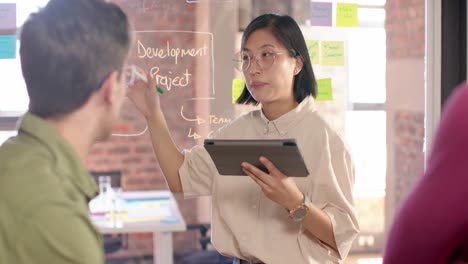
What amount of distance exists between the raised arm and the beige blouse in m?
0.14

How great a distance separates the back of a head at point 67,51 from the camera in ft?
3.55

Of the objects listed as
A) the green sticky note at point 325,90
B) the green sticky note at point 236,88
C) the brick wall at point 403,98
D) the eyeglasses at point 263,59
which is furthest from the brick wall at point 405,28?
the eyeglasses at point 263,59

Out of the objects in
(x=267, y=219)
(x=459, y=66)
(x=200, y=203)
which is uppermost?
(x=459, y=66)

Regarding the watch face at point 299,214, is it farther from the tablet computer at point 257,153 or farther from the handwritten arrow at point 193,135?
the handwritten arrow at point 193,135

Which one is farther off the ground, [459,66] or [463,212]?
[459,66]

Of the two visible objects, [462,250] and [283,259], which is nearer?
[462,250]

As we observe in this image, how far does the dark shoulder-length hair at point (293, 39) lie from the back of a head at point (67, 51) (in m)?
0.85

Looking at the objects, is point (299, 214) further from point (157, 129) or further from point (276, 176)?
point (157, 129)

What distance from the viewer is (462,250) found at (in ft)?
3.40

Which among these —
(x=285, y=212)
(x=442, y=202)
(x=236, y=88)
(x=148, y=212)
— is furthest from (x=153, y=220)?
(x=442, y=202)

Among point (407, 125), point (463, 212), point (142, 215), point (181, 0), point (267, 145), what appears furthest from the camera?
point (407, 125)

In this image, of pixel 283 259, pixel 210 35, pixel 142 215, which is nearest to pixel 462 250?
pixel 283 259

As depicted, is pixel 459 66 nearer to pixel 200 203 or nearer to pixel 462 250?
pixel 200 203

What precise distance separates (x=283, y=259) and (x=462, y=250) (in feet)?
2.84
